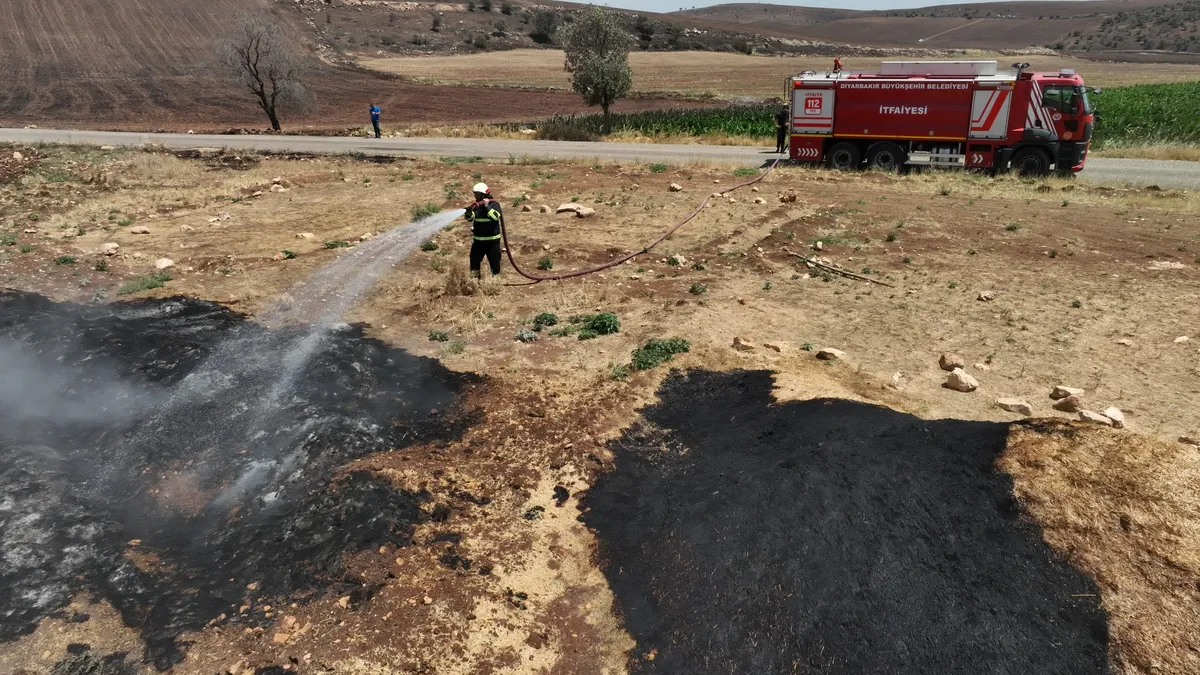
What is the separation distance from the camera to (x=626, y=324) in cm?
1073

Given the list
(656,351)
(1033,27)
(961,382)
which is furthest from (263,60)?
(1033,27)

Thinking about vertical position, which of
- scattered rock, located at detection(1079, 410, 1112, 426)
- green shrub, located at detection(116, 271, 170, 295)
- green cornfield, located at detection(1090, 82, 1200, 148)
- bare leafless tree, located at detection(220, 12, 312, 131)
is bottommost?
scattered rock, located at detection(1079, 410, 1112, 426)

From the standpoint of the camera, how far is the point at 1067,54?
92.8 meters

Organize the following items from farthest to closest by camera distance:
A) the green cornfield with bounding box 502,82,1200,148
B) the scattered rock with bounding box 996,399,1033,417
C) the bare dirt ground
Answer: the green cornfield with bounding box 502,82,1200,148 → the scattered rock with bounding box 996,399,1033,417 → the bare dirt ground

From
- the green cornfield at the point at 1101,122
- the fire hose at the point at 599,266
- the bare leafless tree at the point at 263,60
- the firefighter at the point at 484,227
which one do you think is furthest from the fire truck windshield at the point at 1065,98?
the bare leafless tree at the point at 263,60

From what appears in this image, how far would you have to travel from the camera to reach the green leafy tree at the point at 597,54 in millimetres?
32406

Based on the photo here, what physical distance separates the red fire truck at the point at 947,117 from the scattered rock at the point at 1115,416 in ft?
54.1

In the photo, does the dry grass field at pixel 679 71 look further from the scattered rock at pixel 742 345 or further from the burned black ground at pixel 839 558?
the burned black ground at pixel 839 558

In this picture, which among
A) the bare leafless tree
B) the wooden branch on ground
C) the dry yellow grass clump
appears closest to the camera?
the dry yellow grass clump

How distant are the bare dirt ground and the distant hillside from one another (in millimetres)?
103051

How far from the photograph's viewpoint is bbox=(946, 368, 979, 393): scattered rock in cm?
834

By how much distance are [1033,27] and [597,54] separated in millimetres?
114163

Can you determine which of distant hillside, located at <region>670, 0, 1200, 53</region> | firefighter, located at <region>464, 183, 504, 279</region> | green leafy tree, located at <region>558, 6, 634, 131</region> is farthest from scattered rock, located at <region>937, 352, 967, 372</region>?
distant hillside, located at <region>670, 0, 1200, 53</region>

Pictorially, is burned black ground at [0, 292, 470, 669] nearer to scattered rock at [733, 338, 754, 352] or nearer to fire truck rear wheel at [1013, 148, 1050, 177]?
scattered rock at [733, 338, 754, 352]
